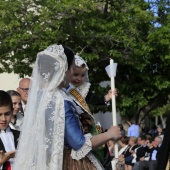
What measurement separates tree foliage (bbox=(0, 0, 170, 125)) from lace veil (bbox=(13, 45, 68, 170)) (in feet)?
57.6

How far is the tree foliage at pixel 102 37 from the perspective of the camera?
2239 centimetres

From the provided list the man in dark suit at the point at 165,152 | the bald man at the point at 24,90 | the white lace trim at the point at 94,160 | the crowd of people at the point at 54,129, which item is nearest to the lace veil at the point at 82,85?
the crowd of people at the point at 54,129

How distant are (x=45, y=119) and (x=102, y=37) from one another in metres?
19.2

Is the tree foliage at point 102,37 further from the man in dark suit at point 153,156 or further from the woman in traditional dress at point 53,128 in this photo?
the woman in traditional dress at point 53,128

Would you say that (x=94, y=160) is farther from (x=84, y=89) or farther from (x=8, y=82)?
(x=8, y=82)

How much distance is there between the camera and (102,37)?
76.4 feet

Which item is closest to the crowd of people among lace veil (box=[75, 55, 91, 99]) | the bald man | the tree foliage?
lace veil (box=[75, 55, 91, 99])

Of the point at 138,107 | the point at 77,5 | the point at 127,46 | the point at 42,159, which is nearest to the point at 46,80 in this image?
the point at 42,159

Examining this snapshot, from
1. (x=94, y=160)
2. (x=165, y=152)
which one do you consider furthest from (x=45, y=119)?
(x=165, y=152)

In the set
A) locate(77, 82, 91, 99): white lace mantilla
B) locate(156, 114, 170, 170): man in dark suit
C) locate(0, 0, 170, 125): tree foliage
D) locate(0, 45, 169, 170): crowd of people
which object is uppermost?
locate(0, 0, 170, 125): tree foliage

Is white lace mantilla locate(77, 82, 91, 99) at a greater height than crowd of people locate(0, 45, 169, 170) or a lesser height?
greater

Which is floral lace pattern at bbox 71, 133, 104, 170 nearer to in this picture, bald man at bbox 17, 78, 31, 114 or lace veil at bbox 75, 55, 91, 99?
lace veil at bbox 75, 55, 91, 99

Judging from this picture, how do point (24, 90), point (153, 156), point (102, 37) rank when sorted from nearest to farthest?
point (24, 90) → point (153, 156) → point (102, 37)

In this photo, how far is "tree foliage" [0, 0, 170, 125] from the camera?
22.4m
